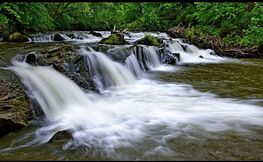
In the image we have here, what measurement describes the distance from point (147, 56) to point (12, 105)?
705 cm

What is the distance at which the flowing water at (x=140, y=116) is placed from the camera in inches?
152

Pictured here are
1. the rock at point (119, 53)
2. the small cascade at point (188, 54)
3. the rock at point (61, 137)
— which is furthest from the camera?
the small cascade at point (188, 54)

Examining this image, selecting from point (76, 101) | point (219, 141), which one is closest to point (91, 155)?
point (219, 141)

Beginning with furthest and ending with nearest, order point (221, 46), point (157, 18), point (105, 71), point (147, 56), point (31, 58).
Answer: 1. point (157, 18)
2. point (221, 46)
3. point (147, 56)
4. point (105, 71)
5. point (31, 58)

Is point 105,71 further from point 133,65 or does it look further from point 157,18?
point 157,18

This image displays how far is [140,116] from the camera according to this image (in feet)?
17.8

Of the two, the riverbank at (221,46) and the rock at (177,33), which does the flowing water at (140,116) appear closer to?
the riverbank at (221,46)

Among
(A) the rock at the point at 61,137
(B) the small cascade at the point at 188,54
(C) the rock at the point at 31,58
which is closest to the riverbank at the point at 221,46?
(B) the small cascade at the point at 188,54

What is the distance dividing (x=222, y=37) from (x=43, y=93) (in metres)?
14.4

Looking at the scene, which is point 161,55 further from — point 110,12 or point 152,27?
point 110,12

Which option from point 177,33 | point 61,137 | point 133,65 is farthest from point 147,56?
point 177,33

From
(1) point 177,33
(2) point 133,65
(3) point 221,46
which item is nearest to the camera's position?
(2) point 133,65

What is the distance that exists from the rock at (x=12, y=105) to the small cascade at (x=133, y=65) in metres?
4.42

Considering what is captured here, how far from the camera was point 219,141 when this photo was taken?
13.8 feet
